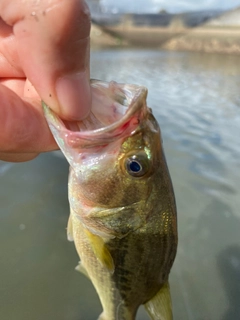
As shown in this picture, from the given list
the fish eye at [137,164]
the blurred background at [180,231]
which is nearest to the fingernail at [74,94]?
the fish eye at [137,164]

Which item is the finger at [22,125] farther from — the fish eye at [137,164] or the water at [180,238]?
the water at [180,238]

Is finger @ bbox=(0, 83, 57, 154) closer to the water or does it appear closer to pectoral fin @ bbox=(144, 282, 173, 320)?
pectoral fin @ bbox=(144, 282, 173, 320)

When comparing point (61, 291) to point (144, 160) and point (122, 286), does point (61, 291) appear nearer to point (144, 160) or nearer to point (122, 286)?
point (122, 286)

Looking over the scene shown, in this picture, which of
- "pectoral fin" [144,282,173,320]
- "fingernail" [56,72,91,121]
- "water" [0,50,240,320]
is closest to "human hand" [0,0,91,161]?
"fingernail" [56,72,91,121]

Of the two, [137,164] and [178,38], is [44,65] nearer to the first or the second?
[137,164]

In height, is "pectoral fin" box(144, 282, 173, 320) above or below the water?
above

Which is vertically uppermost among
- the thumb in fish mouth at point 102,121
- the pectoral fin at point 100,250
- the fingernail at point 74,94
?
the fingernail at point 74,94

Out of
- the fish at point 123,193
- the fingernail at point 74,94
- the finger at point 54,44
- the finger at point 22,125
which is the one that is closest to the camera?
the finger at point 54,44
